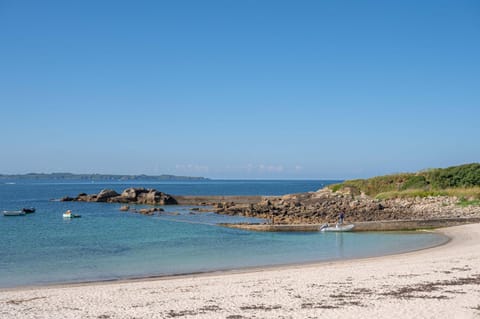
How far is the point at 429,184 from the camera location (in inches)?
2461

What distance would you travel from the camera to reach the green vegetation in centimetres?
5544

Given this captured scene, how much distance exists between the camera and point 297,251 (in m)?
27.9

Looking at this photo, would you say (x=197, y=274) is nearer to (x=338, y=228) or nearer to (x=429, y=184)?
(x=338, y=228)

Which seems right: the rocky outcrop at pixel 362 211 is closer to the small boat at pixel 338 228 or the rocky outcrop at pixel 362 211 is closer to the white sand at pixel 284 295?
the small boat at pixel 338 228

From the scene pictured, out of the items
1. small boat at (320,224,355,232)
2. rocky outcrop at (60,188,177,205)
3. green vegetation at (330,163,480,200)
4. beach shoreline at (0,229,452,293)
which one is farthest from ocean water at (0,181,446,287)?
rocky outcrop at (60,188,177,205)

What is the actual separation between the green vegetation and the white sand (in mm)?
34171

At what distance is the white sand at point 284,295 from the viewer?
41.8 feet

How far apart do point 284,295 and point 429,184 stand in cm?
5267

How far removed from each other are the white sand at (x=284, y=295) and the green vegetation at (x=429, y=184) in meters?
34.2

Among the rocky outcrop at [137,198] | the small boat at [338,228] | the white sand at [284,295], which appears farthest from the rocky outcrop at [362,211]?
the white sand at [284,295]

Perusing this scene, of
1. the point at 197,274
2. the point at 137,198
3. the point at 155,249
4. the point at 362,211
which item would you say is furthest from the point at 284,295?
the point at 137,198

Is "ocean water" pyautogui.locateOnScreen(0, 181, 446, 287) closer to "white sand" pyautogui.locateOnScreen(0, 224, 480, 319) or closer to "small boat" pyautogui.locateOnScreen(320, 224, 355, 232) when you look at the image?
"small boat" pyautogui.locateOnScreen(320, 224, 355, 232)

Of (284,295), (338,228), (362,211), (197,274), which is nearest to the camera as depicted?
(284,295)

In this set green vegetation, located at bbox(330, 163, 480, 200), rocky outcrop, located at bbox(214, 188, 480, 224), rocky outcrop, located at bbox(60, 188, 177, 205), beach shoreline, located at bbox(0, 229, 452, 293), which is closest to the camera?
beach shoreline, located at bbox(0, 229, 452, 293)
